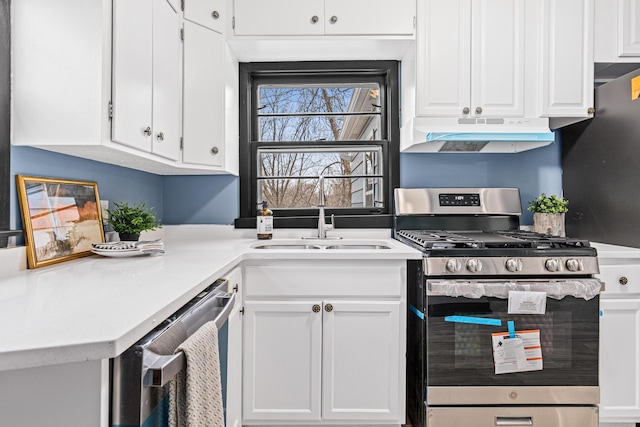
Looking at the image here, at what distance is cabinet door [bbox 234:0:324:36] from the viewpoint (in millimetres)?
2068

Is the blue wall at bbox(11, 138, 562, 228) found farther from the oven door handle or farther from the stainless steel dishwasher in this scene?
the stainless steel dishwasher

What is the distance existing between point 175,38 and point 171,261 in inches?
43.0

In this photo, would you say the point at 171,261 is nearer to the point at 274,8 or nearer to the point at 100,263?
the point at 100,263

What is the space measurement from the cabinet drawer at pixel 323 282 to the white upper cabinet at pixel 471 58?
0.97 metres

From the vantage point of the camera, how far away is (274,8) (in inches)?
81.5

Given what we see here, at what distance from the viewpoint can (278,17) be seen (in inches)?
81.4

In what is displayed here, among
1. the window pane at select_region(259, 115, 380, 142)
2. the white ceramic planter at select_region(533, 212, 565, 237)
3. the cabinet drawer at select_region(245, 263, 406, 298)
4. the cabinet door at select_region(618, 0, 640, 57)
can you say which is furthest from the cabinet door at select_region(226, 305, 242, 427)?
the cabinet door at select_region(618, 0, 640, 57)

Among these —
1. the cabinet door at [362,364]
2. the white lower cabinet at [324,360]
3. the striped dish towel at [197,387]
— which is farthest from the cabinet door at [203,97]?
the striped dish towel at [197,387]

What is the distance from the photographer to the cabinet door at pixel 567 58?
206 cm

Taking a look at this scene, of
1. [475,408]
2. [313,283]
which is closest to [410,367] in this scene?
[475,408]

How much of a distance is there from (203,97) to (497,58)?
1608mm

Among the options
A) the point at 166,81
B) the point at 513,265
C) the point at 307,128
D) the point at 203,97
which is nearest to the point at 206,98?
the point at 203,97

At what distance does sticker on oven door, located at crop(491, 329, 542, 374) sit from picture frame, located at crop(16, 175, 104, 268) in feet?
5.76

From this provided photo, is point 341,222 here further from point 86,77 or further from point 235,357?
point 86,77
